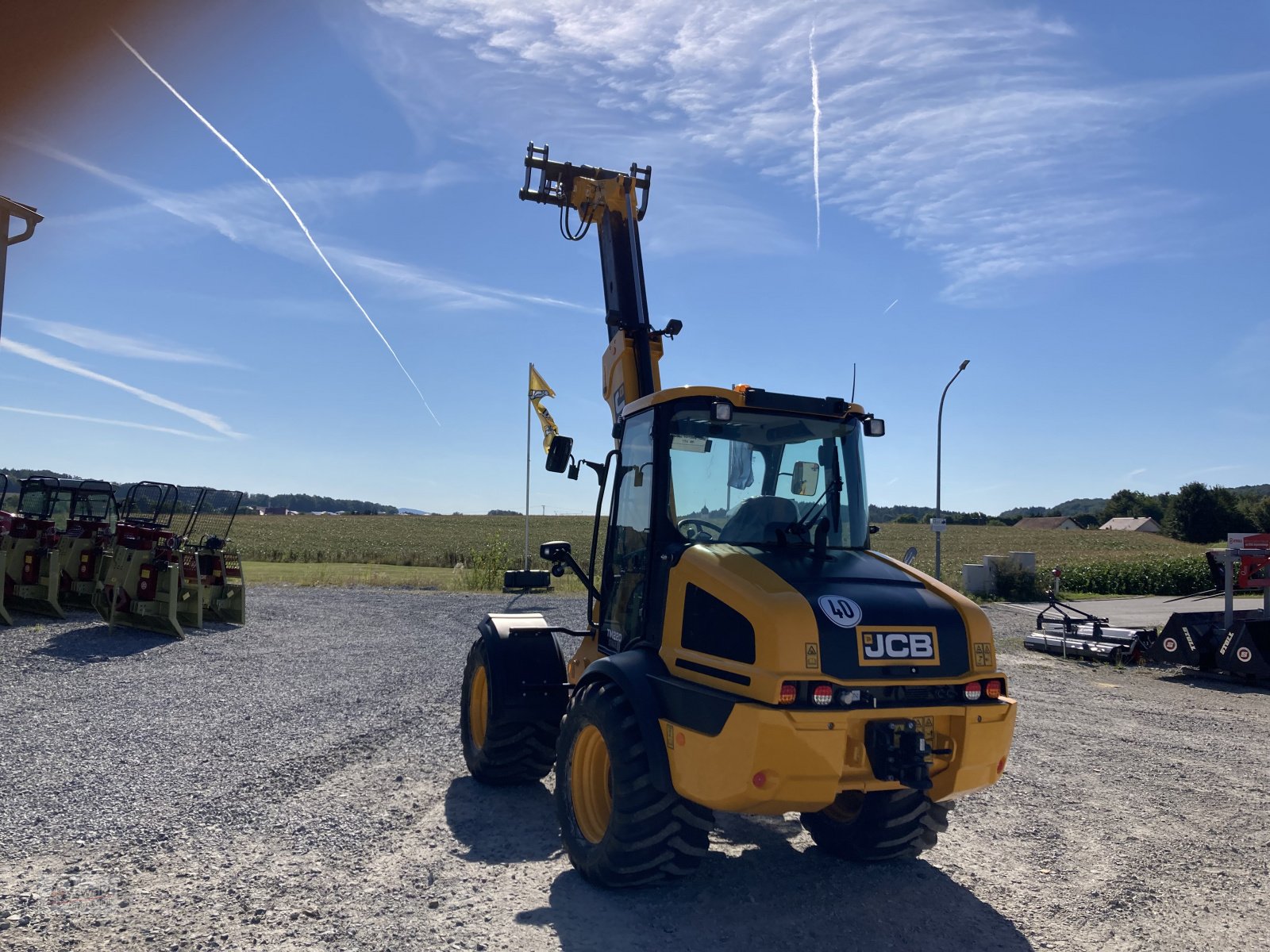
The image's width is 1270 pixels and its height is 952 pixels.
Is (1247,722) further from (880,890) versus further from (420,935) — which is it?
(420,935)

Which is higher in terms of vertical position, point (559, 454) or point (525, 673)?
point (559, 454)

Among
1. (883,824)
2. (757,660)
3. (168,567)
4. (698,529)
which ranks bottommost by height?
(883,824)

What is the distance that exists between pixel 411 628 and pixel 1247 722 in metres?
11.5

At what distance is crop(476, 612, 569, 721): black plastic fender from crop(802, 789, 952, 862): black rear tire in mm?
1904

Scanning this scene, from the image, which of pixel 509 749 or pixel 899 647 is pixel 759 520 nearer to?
pixel 899 647

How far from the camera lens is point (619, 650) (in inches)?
209

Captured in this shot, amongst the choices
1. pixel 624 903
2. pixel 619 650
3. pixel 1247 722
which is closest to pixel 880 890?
pixel 624 903

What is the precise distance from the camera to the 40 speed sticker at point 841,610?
407 centimetres

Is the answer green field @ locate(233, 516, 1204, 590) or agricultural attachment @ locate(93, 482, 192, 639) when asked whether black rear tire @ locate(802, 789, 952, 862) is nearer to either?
agricultural attachment @ locate(93, 482, 192, 639)

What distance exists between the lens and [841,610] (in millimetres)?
4117

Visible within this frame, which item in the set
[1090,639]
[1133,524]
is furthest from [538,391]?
[1133,524]

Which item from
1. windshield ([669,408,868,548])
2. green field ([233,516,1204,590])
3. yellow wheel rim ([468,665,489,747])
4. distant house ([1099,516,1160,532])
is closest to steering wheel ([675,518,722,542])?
windshield ([669,408,868,548])

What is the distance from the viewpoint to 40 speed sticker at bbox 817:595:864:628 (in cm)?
407

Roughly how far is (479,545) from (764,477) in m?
40.0
